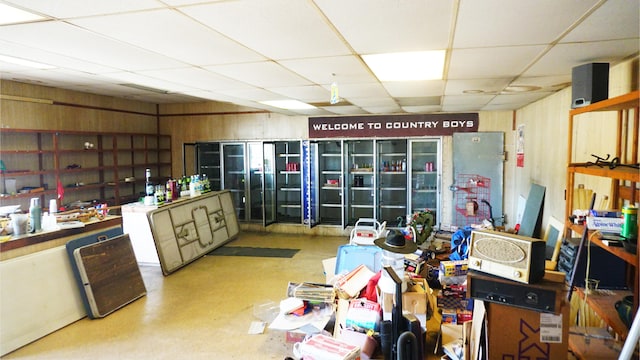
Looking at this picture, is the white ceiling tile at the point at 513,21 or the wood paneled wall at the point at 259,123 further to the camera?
the wood paneled wall at the point at 259,123

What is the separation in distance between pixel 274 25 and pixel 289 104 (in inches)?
144

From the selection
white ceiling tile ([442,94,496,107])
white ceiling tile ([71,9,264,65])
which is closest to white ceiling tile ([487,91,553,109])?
white ceiling tile ([442,94,496,107])

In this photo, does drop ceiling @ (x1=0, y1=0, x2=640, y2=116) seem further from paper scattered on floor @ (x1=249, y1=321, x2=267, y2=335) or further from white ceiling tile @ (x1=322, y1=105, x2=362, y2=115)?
paper scattered on floor @ (x1=249, y1=321, x2=267, y2=335)

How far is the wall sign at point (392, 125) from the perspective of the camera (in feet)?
21.5

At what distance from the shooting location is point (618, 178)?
5.94 feet

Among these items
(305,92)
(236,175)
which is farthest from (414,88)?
(236,175)

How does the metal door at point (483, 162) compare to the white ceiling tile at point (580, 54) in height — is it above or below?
below

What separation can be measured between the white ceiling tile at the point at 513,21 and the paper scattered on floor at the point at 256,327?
2896mm

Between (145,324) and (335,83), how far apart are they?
2985 mm

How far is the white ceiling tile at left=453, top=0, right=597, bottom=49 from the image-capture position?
5.54 feet

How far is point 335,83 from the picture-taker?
3.60 m

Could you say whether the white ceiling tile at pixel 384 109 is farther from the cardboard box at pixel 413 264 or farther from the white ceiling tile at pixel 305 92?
the cardboard box at pixel 413 264

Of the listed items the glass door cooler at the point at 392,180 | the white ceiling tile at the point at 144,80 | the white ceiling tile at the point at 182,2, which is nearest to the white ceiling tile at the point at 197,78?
the white ceiling tile at the point at 144,80

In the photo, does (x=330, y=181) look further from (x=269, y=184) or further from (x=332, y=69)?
(x=332, y=69)
